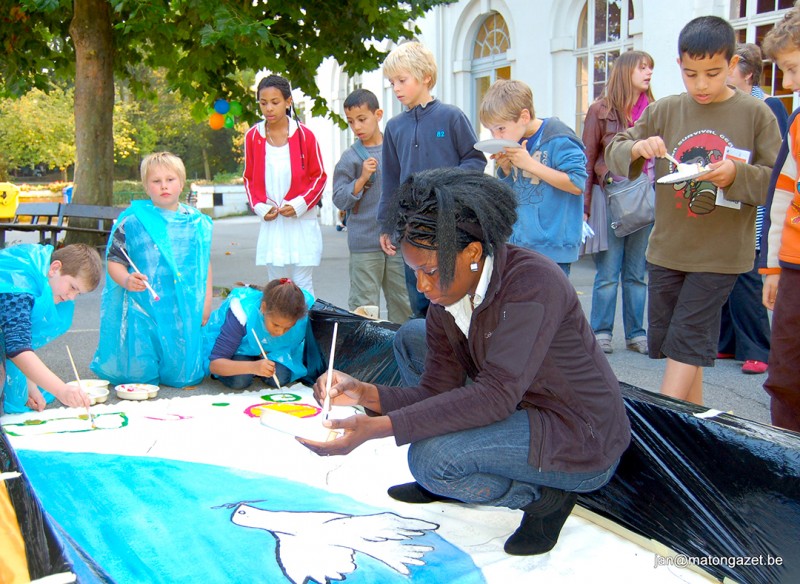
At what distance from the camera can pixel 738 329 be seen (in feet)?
12.5

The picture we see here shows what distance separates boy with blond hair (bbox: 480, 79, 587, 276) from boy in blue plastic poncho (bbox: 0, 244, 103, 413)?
5.07 ft

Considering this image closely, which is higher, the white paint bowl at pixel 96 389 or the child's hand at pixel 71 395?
the child's hand at pixel 71 395

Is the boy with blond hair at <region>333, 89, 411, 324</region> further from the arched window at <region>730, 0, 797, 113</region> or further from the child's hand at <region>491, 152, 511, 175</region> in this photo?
the arched window at <region>730, 0, 797, 113</region>

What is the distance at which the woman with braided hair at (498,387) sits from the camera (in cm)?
175

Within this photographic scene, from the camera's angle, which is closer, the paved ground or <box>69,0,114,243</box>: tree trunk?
the paved ground

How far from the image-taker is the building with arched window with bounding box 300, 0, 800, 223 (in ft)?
22.1

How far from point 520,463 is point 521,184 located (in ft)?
4.98

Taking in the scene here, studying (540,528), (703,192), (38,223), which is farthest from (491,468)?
(38,223)

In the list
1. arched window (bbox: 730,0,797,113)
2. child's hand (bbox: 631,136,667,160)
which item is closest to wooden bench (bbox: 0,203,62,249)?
arched window (bbox: 730,0,797,113)

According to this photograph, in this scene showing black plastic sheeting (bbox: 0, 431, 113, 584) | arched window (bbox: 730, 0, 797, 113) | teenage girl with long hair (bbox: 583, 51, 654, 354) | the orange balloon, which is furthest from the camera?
the orange balloon

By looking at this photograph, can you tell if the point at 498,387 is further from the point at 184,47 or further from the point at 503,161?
the point at 184,47

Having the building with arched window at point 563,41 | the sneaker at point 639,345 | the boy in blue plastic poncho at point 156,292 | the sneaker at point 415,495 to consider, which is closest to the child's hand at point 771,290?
the sneaker at point 415,495

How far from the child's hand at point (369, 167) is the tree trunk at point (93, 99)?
16.4 feet

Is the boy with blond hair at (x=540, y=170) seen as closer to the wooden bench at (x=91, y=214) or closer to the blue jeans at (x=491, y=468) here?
the blue jeans at (x=491, y=468)
